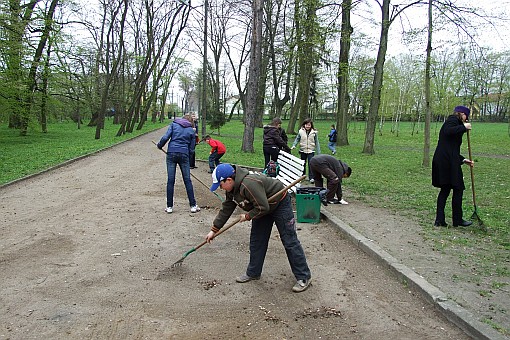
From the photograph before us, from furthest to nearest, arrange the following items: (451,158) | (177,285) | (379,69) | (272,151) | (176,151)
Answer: (379,69)
(272,151)
(176,151)
(451,158)
(177,285)

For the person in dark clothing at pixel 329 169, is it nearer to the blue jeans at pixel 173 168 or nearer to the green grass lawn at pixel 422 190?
the green grass lawn at pixel 422 190

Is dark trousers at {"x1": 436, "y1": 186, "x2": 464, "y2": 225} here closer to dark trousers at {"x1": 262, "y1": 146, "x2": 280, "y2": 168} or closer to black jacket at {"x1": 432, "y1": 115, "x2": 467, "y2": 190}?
black jacket at {"x1": 432, "y1": 115, "x2": 467, "y2": 190}

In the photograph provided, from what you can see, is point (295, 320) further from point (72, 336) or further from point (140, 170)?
point (140, 170)

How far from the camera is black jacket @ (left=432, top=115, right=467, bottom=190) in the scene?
20.9 feet

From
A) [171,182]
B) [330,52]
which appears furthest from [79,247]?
[330,52]

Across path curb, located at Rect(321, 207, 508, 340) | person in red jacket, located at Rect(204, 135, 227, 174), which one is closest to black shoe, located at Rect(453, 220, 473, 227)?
path curb, located at Rect(321, 207, 508, 340)

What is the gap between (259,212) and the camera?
14.0 ft

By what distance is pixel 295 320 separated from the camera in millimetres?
3836

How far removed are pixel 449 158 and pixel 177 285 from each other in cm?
443

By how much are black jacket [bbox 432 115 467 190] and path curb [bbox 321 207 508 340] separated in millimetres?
1580

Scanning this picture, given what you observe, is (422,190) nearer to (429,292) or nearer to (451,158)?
(451,158)

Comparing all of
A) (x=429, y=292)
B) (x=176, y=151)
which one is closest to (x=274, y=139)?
(x=176, y=151)

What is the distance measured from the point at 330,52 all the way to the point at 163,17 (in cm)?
1578

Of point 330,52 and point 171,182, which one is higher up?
point 330,52
